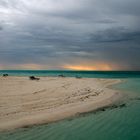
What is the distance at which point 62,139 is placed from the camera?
11875 mm

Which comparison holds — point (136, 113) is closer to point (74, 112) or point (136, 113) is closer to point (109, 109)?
point (109, 109)

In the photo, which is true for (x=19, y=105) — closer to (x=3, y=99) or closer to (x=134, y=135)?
(x=3, y=99)

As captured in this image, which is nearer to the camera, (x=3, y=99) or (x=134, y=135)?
(x=134, y=135)

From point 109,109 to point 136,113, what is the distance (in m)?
2.32

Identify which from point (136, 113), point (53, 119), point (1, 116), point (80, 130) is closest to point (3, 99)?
point (1, 116)

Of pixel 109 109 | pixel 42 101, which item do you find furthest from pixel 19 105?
pixel 109 109

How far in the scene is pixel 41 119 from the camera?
50.3 ft

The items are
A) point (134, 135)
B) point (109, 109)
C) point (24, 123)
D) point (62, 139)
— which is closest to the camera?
point (62, 139)

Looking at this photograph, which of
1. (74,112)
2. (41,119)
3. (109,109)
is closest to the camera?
(41,119)

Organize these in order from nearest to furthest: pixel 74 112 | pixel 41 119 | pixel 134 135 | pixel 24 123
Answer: pixel 134 135 < pixel 24 123 < pixel 41 119 < pixel 74 112

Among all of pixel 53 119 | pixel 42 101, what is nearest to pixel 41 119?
pixel 53 119

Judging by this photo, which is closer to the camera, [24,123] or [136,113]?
[24,123]

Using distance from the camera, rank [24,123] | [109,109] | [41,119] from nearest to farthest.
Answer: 1. [24,123]
2. [41,119]
3. [109,109]

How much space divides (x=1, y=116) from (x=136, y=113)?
10.1 metres
